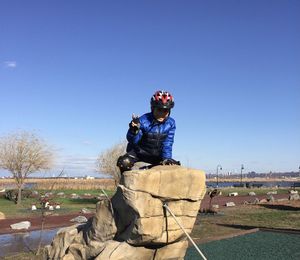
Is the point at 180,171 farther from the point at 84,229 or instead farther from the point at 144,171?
the point at 84,229

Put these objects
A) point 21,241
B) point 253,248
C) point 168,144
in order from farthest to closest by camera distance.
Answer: point 21,241 → point 253,248 → point 168,144

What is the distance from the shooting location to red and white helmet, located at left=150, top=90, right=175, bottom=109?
588cm

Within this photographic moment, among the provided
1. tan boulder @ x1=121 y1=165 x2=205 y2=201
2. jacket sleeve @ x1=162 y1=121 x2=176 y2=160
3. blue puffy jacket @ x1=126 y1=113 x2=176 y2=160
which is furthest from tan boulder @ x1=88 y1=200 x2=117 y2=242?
jacket sleeve @ x1=162 y1=121 x2=176 y2=160

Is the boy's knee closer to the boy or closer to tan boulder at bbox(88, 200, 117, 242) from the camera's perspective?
the boy

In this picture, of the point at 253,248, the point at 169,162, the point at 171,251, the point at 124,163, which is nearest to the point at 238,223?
the point at 253,248

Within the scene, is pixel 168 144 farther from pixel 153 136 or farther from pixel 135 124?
pixel 135 124

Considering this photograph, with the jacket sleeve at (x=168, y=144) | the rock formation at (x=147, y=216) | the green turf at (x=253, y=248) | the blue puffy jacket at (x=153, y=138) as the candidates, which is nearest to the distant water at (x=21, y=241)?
the green turf at (x=253, y=248)

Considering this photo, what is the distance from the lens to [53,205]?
89.6ft

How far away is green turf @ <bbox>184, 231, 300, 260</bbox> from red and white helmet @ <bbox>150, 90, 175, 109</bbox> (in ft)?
21.1

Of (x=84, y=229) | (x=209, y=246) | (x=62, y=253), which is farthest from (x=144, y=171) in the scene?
(x=209, y=246)

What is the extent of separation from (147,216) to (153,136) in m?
1.25

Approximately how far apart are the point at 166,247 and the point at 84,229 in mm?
1539

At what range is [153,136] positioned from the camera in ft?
19.7

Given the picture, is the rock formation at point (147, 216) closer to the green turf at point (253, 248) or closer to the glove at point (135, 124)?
the glove at point (135, 124)
